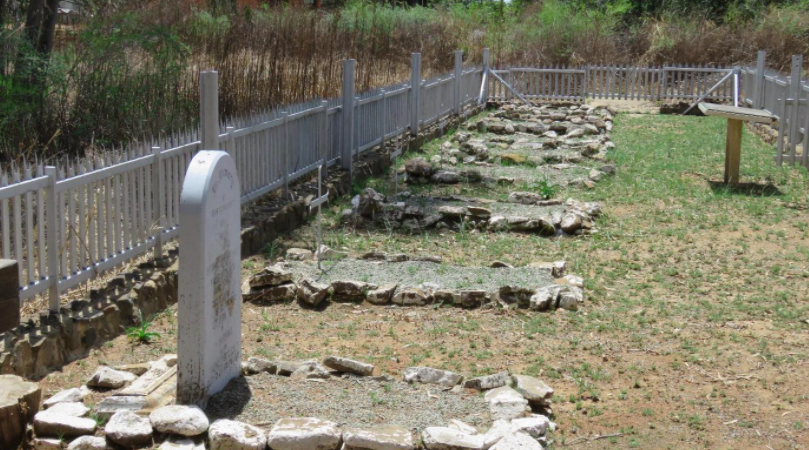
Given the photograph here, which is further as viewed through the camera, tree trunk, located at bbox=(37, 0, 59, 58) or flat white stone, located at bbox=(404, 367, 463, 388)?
tree trunk, located at bbox=(37, 0, 59, 58)

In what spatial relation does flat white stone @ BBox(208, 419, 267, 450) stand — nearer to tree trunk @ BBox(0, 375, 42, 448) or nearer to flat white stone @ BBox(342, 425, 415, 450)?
flat white stone @ BBox(342, 425, 415, 450)

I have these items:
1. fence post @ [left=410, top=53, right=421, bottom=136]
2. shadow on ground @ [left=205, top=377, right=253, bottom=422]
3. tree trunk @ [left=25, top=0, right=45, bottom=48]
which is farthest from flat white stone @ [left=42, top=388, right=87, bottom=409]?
fence post @ [left=410, top=53, right=421, bottom=136]

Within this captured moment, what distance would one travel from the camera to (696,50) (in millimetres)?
29156

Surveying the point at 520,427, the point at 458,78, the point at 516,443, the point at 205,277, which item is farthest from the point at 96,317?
the point at 458,78

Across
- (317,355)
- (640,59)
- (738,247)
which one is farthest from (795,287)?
(640,59)

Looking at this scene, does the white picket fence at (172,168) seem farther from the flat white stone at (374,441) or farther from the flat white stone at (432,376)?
the flat white stone at (374,441)

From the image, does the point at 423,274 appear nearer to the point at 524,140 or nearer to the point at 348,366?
the point at 348,366

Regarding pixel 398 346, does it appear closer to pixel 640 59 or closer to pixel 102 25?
pixel 102 25

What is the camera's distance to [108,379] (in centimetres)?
562

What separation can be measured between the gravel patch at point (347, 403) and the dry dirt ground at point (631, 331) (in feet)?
0.26

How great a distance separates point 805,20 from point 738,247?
23373mm

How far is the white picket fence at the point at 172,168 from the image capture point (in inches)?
251

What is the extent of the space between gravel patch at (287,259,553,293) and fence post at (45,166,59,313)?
241cm

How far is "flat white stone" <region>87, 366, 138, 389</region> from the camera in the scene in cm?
562
